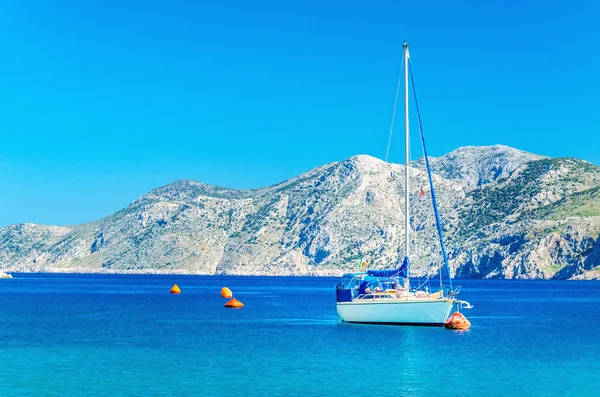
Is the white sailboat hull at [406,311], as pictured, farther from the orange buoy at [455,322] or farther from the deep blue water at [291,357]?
the deep blue water at [291,357]

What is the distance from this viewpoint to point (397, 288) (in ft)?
242

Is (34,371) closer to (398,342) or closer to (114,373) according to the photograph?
(114,373)

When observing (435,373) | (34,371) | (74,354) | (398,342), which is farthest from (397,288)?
(34,371)

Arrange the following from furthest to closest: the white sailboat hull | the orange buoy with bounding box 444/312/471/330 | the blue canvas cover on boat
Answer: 1. the orange buoy with bounding box 444/312/471/330
2. the blue canvas cover on boat
3. the white sailboat hull

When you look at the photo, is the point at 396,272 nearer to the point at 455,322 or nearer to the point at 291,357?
the point at 455,322

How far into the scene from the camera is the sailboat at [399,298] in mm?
70625

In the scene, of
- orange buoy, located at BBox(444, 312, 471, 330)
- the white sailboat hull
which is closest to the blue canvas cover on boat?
the white sailboat hull

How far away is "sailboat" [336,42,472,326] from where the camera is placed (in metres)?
70.6

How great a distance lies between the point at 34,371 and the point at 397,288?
35659mm

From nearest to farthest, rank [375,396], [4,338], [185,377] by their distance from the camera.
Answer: [375,396], [185,377], [4,338]

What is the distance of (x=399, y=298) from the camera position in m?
71.4

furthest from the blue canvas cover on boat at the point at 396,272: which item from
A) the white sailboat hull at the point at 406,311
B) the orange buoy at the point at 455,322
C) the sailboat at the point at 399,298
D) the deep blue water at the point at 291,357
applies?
the orange buoy at the point at 455,322

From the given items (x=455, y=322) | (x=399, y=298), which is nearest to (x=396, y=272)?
(x=399, y=298)

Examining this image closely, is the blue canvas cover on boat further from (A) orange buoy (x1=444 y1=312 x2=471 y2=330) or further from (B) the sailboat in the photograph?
(A) orange buoy (x1=444 y1=312 x2=471 y2=330)
